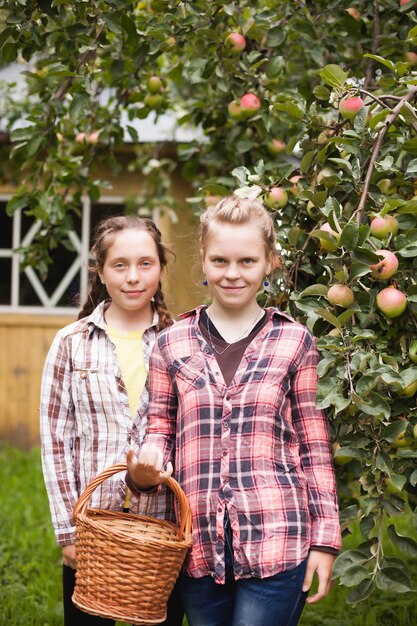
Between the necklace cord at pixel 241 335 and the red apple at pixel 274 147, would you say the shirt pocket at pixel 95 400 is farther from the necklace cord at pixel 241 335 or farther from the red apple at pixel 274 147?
the red apple at pixel 274 147

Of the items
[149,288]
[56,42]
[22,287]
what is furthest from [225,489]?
[22,287]

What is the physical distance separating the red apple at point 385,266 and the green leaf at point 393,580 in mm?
608

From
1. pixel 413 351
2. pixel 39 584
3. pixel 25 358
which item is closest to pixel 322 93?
pixel 413 351

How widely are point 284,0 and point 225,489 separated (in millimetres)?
1625

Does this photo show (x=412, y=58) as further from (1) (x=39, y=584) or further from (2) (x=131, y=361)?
(1) (x=39, y=584)

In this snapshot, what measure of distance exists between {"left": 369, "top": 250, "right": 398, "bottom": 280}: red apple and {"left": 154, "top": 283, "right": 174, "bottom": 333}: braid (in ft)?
1.94

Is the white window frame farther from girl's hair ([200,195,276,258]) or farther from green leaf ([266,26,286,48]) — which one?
girl's hair ([200,195,276,258])

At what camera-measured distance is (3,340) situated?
602cm

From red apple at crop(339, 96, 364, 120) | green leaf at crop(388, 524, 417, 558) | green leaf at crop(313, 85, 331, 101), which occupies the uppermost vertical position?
green leaf at crop(313, 85, 331, 101)

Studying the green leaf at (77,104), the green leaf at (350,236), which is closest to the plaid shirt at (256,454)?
the green leaf at (350,236)

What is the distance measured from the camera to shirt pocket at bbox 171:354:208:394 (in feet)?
5.73

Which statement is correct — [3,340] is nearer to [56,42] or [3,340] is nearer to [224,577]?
[56,42]

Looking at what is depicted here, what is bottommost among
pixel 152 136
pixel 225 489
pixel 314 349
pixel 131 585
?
pixel 131 585

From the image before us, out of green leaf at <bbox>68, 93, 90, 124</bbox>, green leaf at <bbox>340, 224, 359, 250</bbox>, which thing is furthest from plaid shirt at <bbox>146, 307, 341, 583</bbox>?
green leaf at <bbox>68, 93, 90, 124</bbox>
